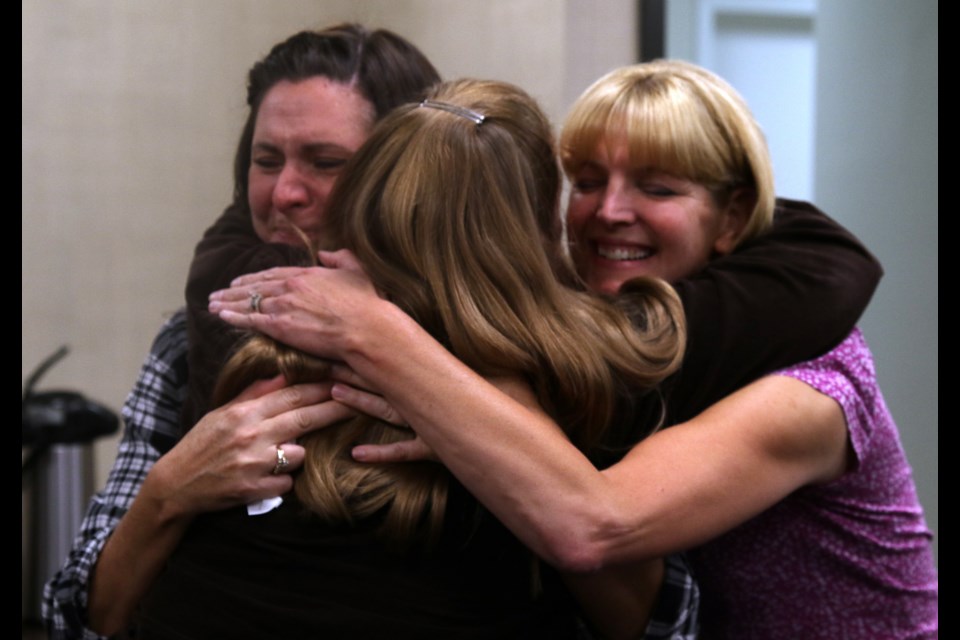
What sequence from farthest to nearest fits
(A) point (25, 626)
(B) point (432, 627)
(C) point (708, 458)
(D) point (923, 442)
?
(A) point (25, 626) < (D) point (923, 442) < (C) point (708, 458) < (B) point (432, 627)

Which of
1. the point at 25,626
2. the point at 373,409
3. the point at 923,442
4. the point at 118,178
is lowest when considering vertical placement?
the point at 25,626

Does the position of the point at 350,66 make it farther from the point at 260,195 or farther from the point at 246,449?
the point at 246,449

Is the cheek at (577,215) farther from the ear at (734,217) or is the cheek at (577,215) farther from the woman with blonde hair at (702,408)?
the ear at (734,217)

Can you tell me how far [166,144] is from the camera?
11.3ft

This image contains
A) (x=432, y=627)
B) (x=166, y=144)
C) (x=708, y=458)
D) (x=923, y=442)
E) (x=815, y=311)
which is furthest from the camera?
(x=166, y=144)

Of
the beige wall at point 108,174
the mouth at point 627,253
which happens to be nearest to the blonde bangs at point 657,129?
the mouth at point 627,253

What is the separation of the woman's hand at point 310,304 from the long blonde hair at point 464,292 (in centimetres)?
3

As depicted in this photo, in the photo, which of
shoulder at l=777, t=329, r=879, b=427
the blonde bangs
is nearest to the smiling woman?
the blonde bangs

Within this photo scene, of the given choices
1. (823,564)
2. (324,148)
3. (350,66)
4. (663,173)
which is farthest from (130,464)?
(823,564)

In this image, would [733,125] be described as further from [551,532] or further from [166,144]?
[166,144]

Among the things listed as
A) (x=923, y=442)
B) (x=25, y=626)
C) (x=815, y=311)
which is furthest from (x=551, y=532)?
(x=25, y=626)

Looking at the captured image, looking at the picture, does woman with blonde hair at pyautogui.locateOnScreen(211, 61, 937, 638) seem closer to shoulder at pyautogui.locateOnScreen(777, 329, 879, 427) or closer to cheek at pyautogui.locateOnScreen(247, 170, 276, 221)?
shoulder at pyautogui.locateOnScreen(777, 329, 879, 427)

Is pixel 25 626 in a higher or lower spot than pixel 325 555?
lower

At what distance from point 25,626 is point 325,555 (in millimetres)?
2940
